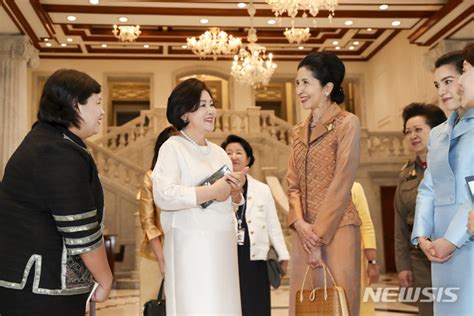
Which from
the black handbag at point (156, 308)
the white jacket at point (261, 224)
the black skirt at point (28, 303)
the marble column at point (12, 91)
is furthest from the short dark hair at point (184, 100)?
the marble column at point (12, 91)

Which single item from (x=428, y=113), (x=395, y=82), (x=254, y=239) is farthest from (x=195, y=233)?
(x=395, y=82)

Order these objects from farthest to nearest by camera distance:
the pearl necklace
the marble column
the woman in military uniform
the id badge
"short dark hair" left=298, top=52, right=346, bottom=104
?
the marble column, the id badge, the woman in military uniform, "short dark hair" left=298, top=52, right=346, bottom=104, the pearl necklace

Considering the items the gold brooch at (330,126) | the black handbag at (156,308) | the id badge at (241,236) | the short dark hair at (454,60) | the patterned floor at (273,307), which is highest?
the short dark hair at (454,60)

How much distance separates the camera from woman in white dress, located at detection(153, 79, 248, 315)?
2.60 meters

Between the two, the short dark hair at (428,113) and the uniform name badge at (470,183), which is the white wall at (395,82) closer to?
the short dark hair at (428,113)

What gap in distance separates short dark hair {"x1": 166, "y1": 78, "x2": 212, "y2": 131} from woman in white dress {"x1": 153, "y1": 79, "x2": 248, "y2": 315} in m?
0.14

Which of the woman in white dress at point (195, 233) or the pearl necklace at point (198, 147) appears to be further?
the pearl necklace at point (198, 147)

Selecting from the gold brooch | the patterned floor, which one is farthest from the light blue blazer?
the patterned floor

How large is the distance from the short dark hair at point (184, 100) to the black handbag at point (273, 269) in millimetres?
1531

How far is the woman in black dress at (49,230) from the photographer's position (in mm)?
2148

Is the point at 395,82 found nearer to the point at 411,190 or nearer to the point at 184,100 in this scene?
the point at 411,190

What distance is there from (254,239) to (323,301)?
1490 mm

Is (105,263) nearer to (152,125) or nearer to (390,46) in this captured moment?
(152,125)

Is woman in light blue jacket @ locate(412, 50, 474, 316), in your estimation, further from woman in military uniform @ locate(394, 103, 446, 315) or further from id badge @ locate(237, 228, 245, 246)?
id badge @ locate(237, 228, 245, 246)
